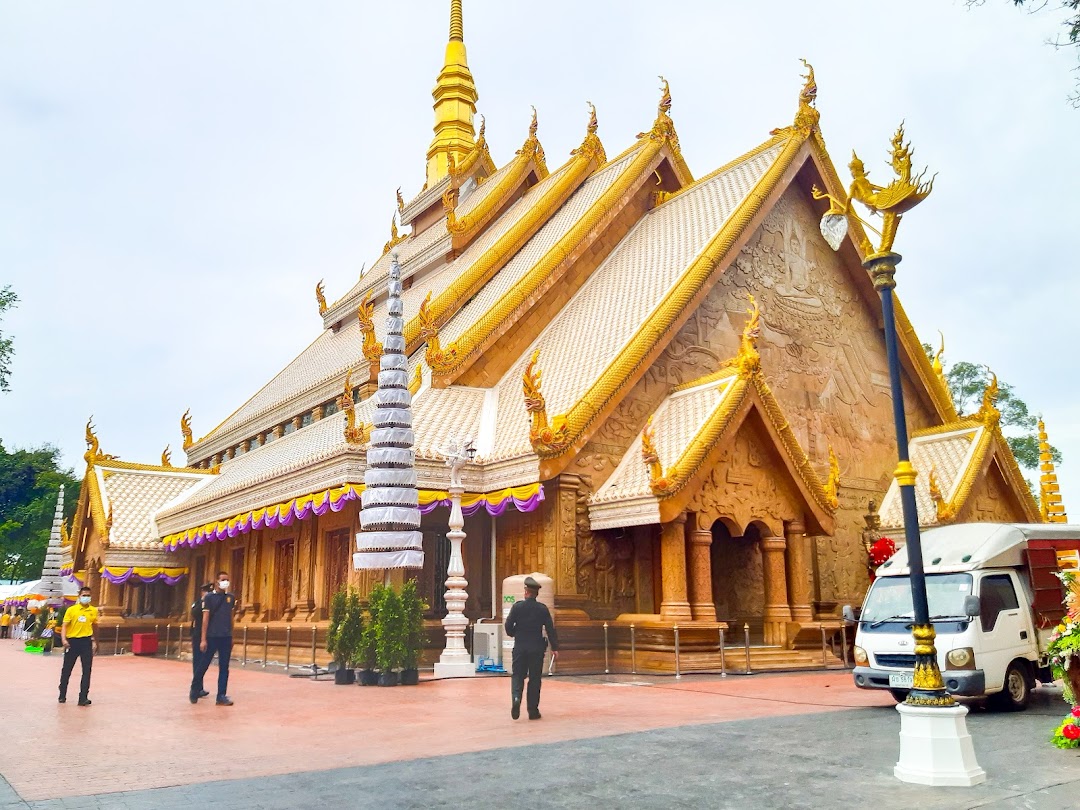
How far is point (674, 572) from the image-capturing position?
14.2 meters

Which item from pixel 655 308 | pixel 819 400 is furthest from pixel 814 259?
pixel 655 308

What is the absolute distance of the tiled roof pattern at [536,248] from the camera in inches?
770

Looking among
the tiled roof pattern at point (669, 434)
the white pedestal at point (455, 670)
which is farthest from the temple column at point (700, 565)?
the white pedestal at point (455, 670)

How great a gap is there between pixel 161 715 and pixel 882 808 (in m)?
7.44

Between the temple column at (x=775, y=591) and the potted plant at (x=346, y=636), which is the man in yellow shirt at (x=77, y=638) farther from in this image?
the temple column at (x=775, y=591)

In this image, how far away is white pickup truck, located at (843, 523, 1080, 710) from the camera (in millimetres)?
9266

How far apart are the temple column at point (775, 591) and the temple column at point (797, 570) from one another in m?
0.22

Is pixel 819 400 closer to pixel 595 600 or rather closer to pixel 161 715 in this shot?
pixel 595 600

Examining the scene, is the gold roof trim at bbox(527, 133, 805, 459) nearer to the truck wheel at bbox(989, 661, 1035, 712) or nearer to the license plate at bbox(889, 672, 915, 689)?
the license plate at bbox(889, 672, 915, 689)

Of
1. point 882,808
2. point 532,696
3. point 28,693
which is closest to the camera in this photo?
point 882,808

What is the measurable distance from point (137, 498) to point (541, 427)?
53.3ft

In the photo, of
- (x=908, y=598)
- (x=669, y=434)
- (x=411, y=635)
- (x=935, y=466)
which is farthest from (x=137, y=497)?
(x=908, y=598)

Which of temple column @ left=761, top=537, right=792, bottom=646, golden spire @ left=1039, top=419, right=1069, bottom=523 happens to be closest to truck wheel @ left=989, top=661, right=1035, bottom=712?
temple column @ left=761, top=537, right=792, bottom=646

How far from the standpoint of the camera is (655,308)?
16703 millimetres
